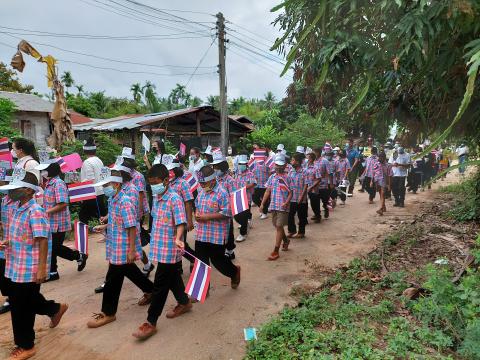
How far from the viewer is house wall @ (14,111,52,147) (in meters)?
23.0

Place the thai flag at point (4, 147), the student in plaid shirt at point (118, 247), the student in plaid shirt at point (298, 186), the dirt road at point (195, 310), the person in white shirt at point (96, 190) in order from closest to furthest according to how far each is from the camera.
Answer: the dirt road at point (195, 310), the student in plaid shirt at point (118, 247), the thai flag at point (4, 147), the person in white shirt at point (96, 190), the student in plaid shirt at point (298, 186)

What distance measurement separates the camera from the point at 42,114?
24047mm

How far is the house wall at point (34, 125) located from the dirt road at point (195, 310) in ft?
61.4

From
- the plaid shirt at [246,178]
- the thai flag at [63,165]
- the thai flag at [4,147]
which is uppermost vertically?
the thai flag at [4,147]

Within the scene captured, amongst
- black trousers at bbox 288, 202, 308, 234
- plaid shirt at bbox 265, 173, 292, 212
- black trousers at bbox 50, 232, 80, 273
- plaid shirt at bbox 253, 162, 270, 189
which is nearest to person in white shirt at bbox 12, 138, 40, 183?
black trousers at bbox 50, 232, 80, 273

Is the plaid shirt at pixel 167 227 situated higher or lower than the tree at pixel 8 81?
lower

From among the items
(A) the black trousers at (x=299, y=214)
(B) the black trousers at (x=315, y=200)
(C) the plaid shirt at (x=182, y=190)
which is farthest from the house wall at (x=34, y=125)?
(C) the plaid shirt at (x=182, y=190)

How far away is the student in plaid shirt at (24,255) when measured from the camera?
11.9 feet

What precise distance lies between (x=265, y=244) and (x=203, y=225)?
9.85ft

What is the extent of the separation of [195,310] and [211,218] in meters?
1.13

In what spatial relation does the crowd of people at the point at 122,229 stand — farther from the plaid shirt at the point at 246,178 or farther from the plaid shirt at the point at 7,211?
the plaid shirt at the point at 246,178

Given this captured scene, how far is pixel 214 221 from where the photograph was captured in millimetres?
4750

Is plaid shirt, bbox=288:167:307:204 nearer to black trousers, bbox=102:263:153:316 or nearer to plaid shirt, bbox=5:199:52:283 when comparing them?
black trousers, bbox=102:263:153:316

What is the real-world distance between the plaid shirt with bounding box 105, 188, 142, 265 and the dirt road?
83 centimetres
